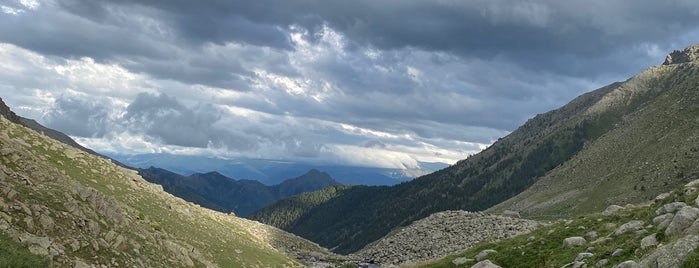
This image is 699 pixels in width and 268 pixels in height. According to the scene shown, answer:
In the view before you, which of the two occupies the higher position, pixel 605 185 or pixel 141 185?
pixel 605 185

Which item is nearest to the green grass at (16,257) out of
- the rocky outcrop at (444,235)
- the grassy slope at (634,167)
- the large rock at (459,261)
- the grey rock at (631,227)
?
the large rock at (459,261)

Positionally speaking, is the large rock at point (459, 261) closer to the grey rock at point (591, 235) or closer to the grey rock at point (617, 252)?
the grey rock at point (591, 235)

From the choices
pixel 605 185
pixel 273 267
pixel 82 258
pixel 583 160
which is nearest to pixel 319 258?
pixel 273 267

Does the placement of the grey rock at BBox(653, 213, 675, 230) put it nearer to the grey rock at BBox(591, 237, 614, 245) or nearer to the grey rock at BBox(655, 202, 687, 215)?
the grey rock at BBox(655, 202, 687, 215)

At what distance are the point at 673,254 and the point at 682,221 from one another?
20.2 ft

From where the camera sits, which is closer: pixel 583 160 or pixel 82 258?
pixel 82 258

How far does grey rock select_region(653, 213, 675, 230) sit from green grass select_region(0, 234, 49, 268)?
33.7 meters

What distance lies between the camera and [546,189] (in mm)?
193750

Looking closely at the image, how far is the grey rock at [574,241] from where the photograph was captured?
1388 inches

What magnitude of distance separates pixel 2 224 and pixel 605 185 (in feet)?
515

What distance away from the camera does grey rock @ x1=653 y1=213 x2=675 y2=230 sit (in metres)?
28.0

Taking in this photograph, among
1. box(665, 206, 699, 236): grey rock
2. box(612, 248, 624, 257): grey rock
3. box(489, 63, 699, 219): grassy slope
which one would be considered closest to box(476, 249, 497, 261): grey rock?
box(612, 248, 624, 257): grey rock

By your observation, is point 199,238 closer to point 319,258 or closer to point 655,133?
point 319,258

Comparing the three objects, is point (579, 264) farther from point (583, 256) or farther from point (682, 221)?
point (682, 221)
